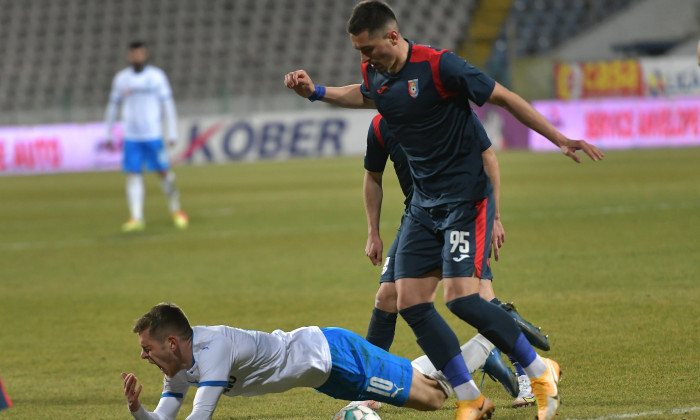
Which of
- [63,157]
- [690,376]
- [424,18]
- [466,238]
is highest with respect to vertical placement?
[424,18]

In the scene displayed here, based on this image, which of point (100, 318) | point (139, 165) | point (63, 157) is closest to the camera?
point (100, 318)

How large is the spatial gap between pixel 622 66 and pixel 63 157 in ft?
50.4

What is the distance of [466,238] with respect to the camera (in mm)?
4516

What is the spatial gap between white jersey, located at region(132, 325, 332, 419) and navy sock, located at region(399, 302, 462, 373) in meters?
0.44

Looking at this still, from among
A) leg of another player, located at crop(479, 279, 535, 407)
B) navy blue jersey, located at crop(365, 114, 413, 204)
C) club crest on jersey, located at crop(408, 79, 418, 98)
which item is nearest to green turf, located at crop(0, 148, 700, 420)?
leg of another player, located at crop(479, 279, 535, 407)

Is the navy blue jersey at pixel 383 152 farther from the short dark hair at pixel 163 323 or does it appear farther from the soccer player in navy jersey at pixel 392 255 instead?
the short dark hair at pixel 163 323

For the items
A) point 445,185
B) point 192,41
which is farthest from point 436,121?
point 192,41

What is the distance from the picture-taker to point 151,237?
13148 mm

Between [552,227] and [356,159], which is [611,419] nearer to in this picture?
→ [552,227]

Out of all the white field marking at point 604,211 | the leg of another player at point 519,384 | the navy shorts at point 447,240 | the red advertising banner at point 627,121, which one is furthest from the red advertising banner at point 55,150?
the navy shorts at point 447,240

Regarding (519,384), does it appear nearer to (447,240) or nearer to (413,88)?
(447,240)

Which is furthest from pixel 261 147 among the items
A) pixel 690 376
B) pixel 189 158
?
pixel 690 376

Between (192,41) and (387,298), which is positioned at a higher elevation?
(192,41)

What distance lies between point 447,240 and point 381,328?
0.86 meters
